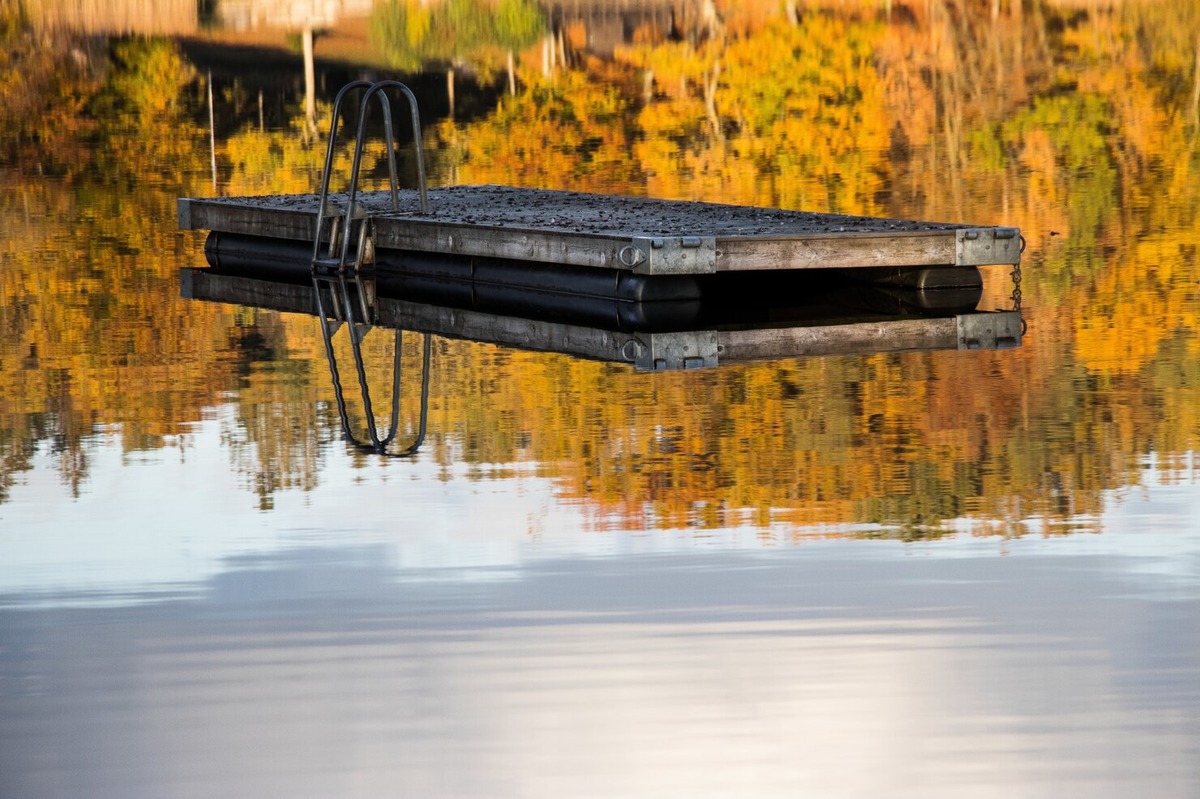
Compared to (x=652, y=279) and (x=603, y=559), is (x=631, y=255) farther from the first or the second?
(x=603, y=559)

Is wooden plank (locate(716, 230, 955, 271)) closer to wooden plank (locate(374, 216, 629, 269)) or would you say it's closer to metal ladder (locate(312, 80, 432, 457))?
wooden plank (locate(374, 216, 629, 269))

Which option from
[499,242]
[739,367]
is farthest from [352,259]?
[739,367]

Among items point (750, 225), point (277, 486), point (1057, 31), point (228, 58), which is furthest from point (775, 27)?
point (277, 486)

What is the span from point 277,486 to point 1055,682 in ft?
11.3

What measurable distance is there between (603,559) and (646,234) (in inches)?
217

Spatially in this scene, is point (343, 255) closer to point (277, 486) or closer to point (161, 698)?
point (277, 486)

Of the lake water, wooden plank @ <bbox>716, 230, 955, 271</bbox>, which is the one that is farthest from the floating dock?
the lake water

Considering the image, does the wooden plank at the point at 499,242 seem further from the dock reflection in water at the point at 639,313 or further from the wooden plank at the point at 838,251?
the wooden plank at the point at 838,251

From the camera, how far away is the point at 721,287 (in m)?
13.1

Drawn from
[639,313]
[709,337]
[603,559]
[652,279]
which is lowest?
[603,559]

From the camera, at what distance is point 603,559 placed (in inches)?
265

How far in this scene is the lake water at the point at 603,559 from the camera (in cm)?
498

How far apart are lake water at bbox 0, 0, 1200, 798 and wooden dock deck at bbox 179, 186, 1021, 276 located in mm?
646

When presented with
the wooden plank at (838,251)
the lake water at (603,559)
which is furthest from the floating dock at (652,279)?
the lake water at (603,559)
